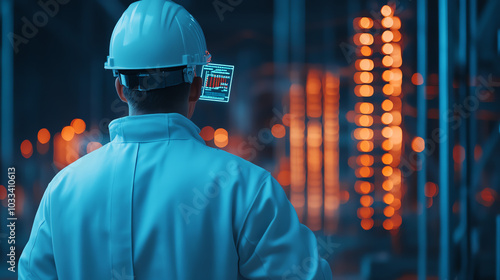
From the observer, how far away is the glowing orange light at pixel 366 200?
388 centimetres

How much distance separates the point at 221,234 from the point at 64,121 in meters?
3.60

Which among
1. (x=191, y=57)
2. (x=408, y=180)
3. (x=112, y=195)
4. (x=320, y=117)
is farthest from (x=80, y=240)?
(x=408, y=180)

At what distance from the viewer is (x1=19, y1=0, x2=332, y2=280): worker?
591mm

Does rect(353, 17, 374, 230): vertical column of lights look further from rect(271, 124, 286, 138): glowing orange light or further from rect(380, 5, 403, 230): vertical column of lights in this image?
rect(271, 124, 286, 138): glowing orange light

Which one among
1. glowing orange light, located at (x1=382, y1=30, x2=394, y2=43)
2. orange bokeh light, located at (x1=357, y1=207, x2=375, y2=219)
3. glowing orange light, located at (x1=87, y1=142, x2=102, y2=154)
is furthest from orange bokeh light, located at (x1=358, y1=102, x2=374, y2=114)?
glowing orange light, located at (x1=87, y1=142, x2=102, y2=154)

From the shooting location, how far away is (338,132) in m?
4.08

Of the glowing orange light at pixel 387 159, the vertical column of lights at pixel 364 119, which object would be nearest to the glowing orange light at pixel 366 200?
the vertical column of lights at pixel 364 119

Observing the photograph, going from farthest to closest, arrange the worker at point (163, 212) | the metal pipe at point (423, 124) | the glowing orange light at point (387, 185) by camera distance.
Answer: the glowing orange light at point (387, 185) < the metal pipe at point (423, 124) < the worker at point (163, 212)

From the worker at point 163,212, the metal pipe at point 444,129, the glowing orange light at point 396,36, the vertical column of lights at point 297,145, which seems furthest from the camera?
the vertical column of lights at point 297,145

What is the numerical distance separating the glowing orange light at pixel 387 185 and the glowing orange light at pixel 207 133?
137 centimetres

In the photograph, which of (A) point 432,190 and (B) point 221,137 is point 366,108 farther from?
(A) point 432,190

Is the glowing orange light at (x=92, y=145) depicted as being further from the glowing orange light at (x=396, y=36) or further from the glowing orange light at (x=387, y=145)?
the glowing orange light at (x=396, y=36)

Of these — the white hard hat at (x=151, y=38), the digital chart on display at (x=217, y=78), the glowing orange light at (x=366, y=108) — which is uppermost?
the white hard hat at (x=151, y=38)

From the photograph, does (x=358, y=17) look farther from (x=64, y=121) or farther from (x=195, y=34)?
(x=195, y=34)
